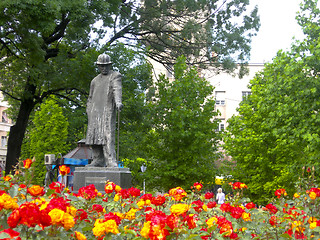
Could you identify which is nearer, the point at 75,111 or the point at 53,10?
the point at 53,10

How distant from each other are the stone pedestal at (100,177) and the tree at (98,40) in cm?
673

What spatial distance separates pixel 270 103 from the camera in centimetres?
1961

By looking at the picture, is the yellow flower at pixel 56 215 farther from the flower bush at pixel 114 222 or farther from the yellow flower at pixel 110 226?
the yellow flower at pixel 110 226

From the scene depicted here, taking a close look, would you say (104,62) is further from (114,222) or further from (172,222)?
(172,222)

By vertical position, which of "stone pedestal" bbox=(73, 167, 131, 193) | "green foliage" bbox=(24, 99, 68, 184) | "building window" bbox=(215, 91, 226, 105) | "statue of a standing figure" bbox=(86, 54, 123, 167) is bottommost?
"stone pedestal" bbox=(73, 167, 131, 193)

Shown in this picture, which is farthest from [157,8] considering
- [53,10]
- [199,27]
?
[53,10]

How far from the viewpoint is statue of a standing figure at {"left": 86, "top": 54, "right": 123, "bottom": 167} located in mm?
9828

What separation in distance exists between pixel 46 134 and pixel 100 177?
84.8ft

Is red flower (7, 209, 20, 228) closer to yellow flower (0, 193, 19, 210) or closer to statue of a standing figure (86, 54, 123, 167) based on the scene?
yellow flower (0, 193, 19, 210)

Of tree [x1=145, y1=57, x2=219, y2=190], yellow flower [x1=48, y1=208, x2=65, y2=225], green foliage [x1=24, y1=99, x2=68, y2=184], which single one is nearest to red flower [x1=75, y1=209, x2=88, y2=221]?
yellow flower [x1=48, y1=208, x2=65, y2=225]

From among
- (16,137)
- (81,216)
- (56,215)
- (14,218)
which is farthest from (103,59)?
(16,137)

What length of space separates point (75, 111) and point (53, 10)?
38.2 feet

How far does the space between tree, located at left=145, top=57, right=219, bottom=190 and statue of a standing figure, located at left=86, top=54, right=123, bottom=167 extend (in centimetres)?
1484

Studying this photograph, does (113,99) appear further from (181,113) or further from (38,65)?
(181,113)
